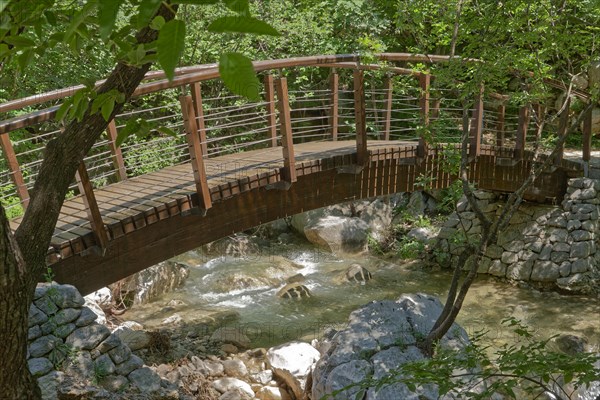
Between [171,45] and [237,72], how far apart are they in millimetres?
120

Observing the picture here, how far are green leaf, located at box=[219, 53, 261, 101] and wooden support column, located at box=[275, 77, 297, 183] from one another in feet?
14.3

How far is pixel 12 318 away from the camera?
164 centimetres

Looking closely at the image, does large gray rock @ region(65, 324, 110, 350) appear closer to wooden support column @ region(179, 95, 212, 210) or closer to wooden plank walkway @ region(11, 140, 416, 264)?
wooden plank walkway @ region(11, 140, 416, 264)

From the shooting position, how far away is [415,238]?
34.9 ft

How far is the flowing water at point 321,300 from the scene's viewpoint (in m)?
7.46

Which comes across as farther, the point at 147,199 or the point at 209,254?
the point at 209,254

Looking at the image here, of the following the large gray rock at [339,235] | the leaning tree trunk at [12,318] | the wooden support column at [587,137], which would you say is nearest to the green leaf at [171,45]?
the leaning tree trunk at [12,318]

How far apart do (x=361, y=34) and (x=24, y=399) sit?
1132 centimetres

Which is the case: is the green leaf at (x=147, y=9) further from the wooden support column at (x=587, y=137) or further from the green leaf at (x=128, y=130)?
the wooden support column at (x=587, y=137)

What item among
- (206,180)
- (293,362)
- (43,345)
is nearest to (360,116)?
(206,180)

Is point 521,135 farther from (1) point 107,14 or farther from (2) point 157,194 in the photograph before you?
(1) point 107,14

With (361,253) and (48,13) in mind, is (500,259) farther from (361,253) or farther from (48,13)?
(48,13)

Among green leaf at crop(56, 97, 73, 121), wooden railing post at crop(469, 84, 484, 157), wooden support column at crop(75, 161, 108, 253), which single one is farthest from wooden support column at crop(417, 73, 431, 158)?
green leaf at crop(56, 97, 73, 121)

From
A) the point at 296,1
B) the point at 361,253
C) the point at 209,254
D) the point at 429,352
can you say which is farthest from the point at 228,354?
the point at 296,1
